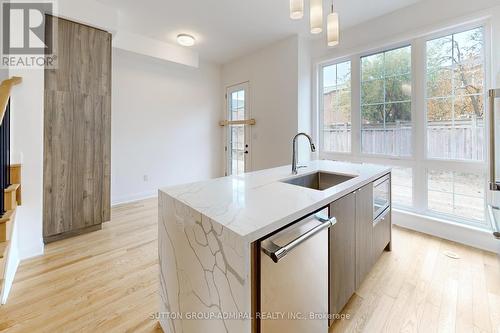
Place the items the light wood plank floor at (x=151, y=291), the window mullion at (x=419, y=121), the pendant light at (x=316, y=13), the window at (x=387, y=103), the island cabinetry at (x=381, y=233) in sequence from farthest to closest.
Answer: the window at (x=387, y=103) → the window mullion at (x=419, y=121) → the island cabinetry at (x=381, y=233) → the pendant light at (x=316, y=13) → the light wood plank floor at (x=151, y=291)

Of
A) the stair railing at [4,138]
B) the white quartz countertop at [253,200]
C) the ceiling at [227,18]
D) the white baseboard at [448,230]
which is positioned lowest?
the white baseboard at [448,230]

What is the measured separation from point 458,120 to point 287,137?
7.32ft

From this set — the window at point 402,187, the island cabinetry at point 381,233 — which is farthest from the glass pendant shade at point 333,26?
the window at point 402,187

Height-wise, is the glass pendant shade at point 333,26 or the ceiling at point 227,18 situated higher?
the ceiling at point 227,18

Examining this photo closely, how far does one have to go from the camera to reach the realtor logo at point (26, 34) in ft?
7.23

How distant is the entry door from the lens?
15.9 feet

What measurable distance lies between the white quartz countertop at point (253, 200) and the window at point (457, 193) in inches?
69.6

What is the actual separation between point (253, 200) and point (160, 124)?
13.1 ft

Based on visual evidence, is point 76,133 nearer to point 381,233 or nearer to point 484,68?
point 381,233

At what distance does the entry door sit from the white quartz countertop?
316cm

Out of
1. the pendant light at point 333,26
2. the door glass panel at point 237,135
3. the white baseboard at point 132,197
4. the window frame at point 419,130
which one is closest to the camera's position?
the pendant light at point 333,26

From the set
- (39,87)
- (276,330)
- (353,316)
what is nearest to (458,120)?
(353,316)

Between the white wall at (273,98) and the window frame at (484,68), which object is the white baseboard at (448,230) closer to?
the window frame at (484,68)

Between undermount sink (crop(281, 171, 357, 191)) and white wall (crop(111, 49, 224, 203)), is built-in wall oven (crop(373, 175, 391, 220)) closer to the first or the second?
undermount sink (crop(281, 171, 357, 191))
